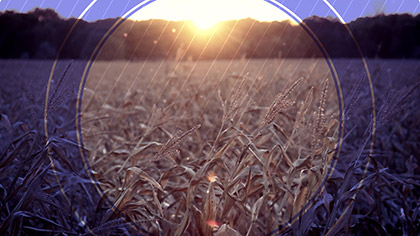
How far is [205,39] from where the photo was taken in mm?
13758

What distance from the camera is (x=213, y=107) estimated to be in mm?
4516

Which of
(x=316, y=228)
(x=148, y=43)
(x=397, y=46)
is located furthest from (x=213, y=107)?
(x=148, y=43)

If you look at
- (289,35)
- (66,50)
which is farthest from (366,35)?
(66,50)

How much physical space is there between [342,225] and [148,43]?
78.2 feet

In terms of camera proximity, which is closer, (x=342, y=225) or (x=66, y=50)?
(x=342, y=225)

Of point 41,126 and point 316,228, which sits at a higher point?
point 316,228

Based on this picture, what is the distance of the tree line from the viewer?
14039 millimetres

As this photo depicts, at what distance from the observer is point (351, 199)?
53.8 inches

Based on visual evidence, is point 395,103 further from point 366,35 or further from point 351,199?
point 366,35

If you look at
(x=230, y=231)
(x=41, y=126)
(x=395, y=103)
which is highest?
(x=395, y=103)

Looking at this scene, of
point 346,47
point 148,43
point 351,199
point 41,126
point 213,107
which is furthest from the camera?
point 148,43

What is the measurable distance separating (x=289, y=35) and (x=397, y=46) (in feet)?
32.6

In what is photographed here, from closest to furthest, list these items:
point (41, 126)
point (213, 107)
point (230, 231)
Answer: point (230, 231) → point (41, 126) → point (213, 107)

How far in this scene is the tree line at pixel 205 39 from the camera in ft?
46.1
